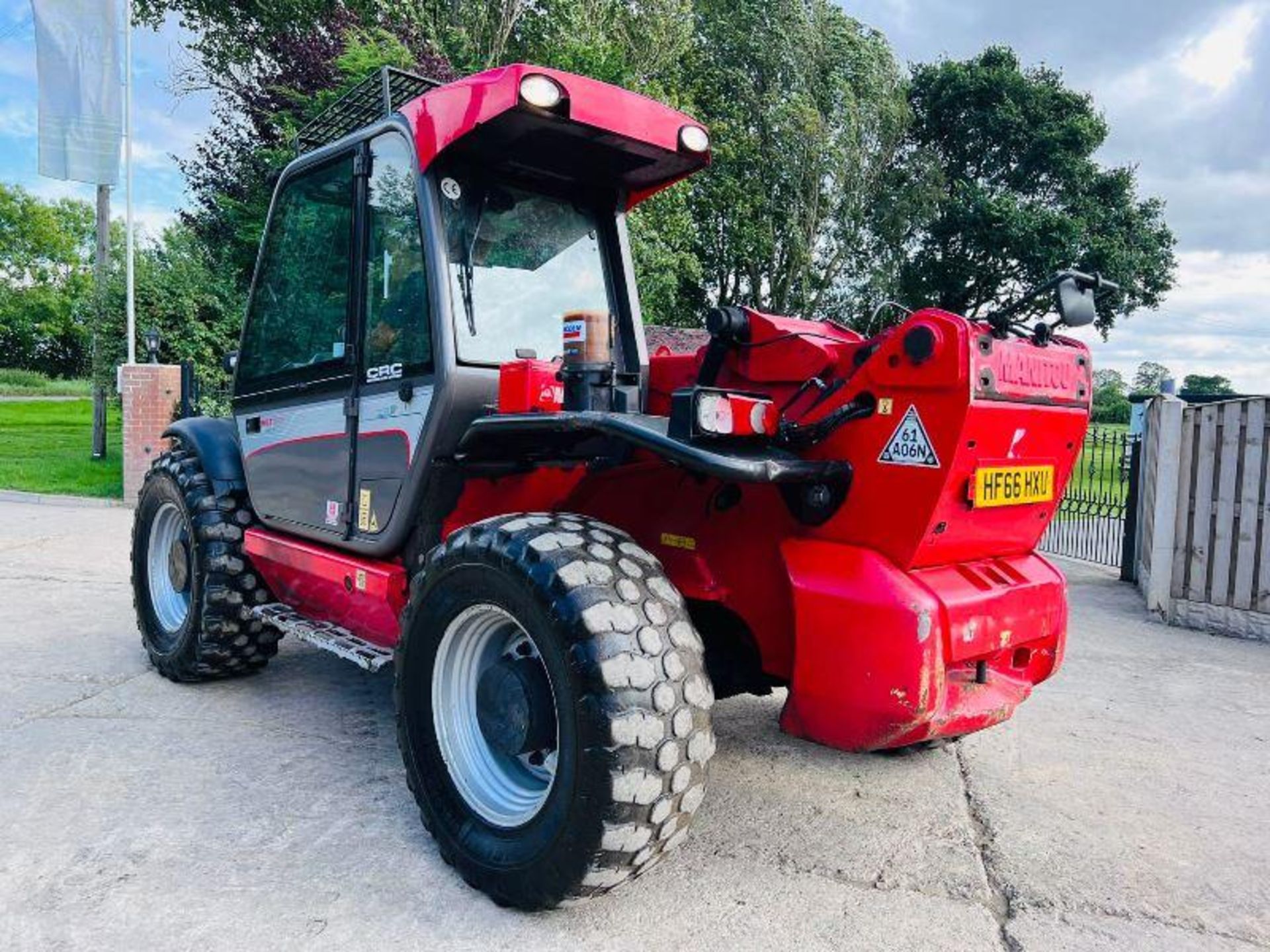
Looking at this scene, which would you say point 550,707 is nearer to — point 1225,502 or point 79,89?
point 1225,502

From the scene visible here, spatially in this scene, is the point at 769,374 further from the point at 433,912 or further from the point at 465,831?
the point at 433,912

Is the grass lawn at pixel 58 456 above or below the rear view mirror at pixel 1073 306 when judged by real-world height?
below

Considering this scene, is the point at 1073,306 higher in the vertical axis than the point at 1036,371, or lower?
higher

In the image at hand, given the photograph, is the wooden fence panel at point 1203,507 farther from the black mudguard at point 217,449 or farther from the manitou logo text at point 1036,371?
the black mudguard at point 217,449

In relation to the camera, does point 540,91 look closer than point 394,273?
Yes

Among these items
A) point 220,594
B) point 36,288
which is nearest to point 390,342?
point 220,594

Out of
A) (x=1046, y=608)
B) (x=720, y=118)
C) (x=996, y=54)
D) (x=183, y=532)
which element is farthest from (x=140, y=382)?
(x=996, y=54)

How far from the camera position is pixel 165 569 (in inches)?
193

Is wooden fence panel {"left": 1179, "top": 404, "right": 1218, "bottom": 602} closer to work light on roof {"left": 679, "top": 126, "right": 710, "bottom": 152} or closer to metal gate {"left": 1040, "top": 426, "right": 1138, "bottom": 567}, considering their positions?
metal gate {"left": 1040, "top": 426, "right": 1138, "bottom": 567}

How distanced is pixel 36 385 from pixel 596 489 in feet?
178

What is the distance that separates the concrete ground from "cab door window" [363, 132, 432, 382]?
1.56 metres

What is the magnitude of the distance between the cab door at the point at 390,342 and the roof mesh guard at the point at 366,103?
0.37 metres

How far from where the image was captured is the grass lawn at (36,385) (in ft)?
143

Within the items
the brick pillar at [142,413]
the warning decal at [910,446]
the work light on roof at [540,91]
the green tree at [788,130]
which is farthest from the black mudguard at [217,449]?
the green tree at [788,130]
